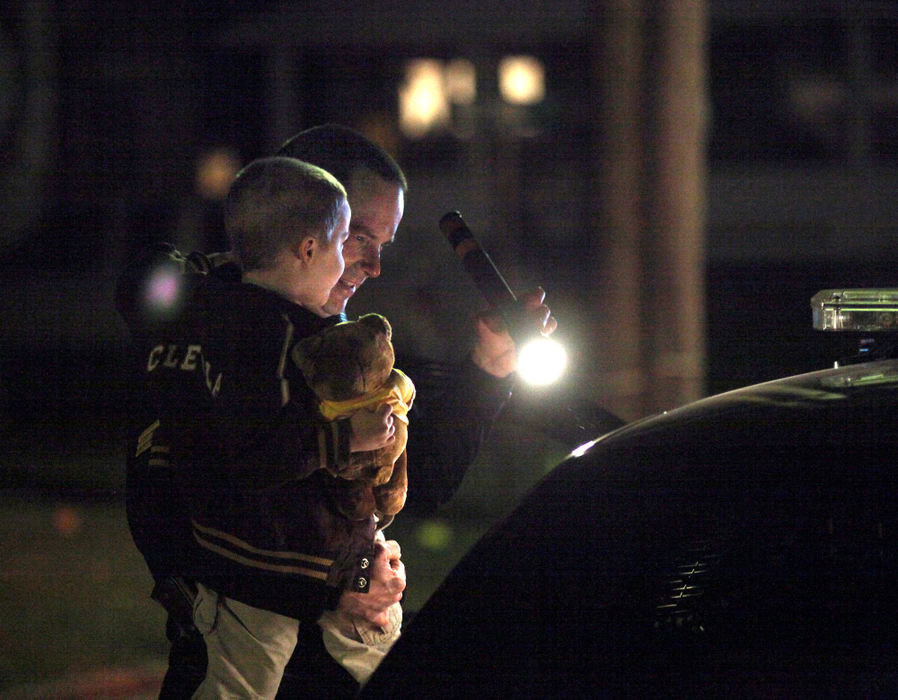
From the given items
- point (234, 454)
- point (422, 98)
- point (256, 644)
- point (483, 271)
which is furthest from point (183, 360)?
point (422, 98)

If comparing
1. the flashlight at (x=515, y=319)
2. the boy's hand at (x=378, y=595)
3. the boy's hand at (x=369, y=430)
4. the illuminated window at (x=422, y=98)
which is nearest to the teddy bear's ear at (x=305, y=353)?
the boy's hand at (x=369, y=430)

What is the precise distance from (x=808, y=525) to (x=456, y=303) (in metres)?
14.7

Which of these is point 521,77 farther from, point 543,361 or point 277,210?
point 277,210

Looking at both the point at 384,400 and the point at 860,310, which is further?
the point at 860,310

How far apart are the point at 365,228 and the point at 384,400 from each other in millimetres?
514

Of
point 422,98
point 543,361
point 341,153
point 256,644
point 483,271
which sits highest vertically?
point 422,98

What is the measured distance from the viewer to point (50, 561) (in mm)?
6348

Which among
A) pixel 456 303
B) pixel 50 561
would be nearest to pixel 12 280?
pixel 456 303

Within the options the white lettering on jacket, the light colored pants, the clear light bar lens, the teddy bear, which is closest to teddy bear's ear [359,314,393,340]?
the teddy bear

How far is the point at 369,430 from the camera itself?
2018 millimetres

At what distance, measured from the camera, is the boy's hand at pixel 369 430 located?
201 cm

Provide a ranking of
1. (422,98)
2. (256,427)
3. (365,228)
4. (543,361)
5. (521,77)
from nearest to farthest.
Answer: (256,427)
(543,361)
(365,228)
(422,98)
(521,77)

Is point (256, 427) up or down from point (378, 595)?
up

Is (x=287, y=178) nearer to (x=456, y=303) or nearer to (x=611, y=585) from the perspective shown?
(x=611, y=585)
